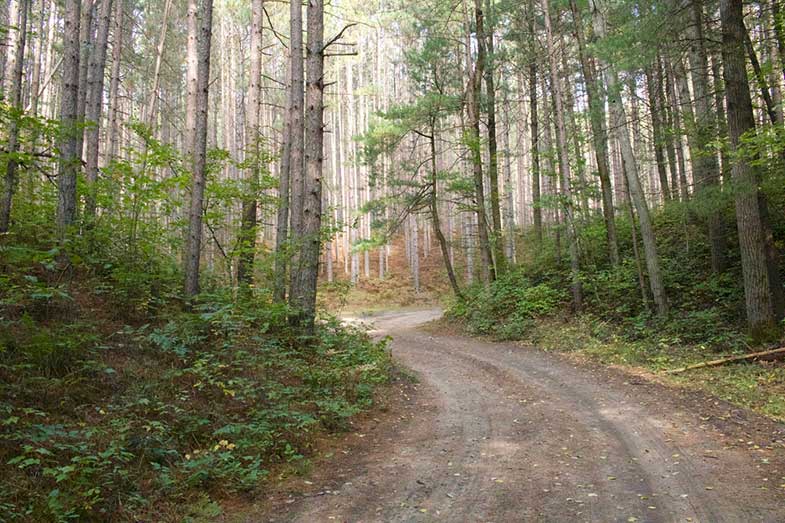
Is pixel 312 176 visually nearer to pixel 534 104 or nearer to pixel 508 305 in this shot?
pixel 508 305

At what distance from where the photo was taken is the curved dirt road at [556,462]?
157 inches

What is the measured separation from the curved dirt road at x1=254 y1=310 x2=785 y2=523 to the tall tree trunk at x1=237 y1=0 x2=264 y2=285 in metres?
5.56

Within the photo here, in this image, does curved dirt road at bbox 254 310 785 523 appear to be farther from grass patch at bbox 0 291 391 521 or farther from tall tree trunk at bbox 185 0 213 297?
tall tree trunk at bbox 185 0 213 297

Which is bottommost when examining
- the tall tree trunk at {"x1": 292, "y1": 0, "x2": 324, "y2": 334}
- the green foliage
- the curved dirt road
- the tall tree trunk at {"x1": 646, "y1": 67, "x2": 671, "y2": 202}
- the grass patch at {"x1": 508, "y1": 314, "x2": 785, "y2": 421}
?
the curved dirt road

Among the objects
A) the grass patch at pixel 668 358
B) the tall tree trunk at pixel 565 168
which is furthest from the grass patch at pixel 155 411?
the tall tree trunk at pixel 565 168

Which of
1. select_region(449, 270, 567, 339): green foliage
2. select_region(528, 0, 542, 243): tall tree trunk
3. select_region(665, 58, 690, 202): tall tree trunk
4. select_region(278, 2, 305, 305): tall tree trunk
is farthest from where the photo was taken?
select_region(528, 0, 542, 243): tall tree trunk

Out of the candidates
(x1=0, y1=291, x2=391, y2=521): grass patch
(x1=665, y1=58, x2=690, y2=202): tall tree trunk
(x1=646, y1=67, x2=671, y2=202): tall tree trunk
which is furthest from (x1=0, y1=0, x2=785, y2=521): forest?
(x1=665, y1=58, x2=690, y2=202): tall tree trunk

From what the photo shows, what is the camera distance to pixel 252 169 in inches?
472

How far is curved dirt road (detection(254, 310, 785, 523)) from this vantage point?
3996 mm

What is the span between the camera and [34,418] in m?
4.55

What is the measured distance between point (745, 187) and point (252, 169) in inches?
418

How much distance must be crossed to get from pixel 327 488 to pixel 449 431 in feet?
7.12

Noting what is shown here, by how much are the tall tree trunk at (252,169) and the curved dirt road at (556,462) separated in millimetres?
5562

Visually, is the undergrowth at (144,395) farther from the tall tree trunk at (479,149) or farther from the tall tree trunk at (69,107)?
the tall tree trunk at (479,149)
